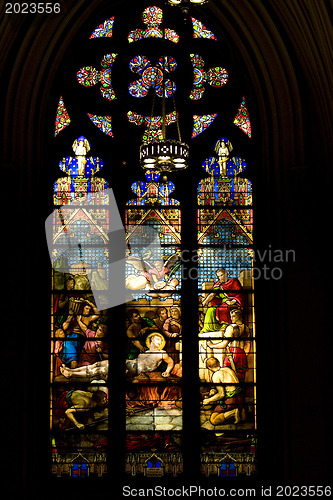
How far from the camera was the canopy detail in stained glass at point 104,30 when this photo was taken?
10.4 m

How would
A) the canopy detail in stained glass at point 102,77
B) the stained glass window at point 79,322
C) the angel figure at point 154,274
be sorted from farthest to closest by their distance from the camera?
the canopy detail in stained glass at point 102,77 → the angel figure at point 154,274 → the stained glass window at point 79,322

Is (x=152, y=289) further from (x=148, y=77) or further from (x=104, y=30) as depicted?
(x=104, y=30)

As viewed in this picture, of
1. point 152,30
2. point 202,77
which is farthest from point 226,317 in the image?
point 152,30

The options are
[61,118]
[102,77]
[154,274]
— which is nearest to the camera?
[154,274]

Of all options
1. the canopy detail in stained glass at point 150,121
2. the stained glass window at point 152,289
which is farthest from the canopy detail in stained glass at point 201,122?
the canopy detail in stained glass at point 150,121

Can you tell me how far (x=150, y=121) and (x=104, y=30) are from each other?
1.55 metres

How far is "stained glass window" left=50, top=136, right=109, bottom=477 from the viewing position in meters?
9.22

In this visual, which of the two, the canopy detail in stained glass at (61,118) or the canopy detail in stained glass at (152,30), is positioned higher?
the canopy detail in stained glass at (152,30)

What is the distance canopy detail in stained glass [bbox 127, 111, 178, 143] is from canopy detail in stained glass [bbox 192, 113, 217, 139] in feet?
0.98

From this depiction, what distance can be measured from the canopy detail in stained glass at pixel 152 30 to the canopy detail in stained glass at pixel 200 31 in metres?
0.29

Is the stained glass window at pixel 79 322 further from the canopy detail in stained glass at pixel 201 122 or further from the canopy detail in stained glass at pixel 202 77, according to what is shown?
the canopy detail in stained glass at pixel 202 77

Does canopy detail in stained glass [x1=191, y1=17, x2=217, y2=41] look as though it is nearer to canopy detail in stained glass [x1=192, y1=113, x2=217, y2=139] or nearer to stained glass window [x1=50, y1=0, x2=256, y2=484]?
stained glass window [x1=50, y1=0, x2=256, y2=484]

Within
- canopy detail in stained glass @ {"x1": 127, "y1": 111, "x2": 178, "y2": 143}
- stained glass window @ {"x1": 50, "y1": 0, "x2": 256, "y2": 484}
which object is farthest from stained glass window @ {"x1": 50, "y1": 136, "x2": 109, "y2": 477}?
canopy detail in stained glass @ {"x1": 127, "y1": 111, "x2": 178, "y2": 143}

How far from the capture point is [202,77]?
408 inches
